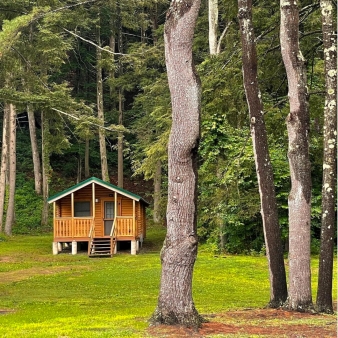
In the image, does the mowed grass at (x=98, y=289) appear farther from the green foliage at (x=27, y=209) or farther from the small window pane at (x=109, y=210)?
the green foliage at (x=27, y=209)

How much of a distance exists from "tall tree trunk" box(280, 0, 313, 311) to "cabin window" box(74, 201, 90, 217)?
18.9 metres

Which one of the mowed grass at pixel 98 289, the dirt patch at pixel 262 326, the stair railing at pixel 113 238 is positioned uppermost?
the stair railing at pixel 113 238

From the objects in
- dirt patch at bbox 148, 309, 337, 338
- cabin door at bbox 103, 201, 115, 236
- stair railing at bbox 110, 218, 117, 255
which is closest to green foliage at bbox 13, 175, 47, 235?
cabin door at bbox 103, 201, 115, 236

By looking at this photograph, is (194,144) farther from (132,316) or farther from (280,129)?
(280,129)

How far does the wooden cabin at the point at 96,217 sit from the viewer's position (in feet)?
89.2

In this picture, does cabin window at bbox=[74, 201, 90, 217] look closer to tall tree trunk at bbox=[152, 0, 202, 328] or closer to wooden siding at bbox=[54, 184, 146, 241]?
wooden siding at bbox=[54, 184, 146, 241]

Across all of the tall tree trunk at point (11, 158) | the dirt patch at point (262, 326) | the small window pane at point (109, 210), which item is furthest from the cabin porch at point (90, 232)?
the dirt patch at point (262, 326)

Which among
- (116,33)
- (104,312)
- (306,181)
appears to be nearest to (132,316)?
(104,312)

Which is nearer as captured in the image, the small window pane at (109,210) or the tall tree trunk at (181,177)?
the tall tree trunk at (181,177)

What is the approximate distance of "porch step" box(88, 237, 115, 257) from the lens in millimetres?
26109

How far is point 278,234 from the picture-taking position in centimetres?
1130

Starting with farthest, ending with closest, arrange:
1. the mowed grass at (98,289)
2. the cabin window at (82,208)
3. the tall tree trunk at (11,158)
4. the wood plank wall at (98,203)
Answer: the tall tree trunk at (11,158), the cabin window at (82,208), the wood plank wall at (98,203), the mowed grass at (98,289)

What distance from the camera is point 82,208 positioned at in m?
28.8

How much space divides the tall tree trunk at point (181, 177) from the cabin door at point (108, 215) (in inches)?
797
